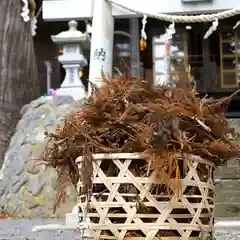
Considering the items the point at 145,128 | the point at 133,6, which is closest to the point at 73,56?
the point at 133,6

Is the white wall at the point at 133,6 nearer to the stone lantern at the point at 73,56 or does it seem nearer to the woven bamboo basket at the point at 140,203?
the stone lantern at the point at 73,56

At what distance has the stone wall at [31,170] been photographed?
6.34 meters

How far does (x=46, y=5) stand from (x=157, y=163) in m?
5.84

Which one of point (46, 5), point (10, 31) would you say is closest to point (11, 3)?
point (10, 31)

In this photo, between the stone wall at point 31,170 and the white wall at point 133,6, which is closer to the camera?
the white wall at point 133,6

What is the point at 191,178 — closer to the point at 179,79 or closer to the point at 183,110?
the point at 183,110

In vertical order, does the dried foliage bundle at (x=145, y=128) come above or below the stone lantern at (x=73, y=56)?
below

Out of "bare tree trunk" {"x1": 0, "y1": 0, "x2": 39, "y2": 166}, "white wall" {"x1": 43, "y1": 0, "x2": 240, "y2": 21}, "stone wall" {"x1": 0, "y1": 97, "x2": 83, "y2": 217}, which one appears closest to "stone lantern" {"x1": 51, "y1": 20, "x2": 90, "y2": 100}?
"stone wall" {"x1": 0, "y1": 97, "x2": 83, "y2": 217}

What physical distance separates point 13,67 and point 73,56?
885 millimetres

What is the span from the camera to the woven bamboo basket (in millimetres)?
1358

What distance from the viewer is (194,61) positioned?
1089 cm

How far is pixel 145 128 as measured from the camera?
1372 mm

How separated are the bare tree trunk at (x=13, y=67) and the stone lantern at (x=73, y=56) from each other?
23.1 inches

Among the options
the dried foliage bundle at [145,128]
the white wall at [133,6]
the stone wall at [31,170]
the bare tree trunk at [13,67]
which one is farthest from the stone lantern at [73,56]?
the dried foliage bundle at [145,128]
